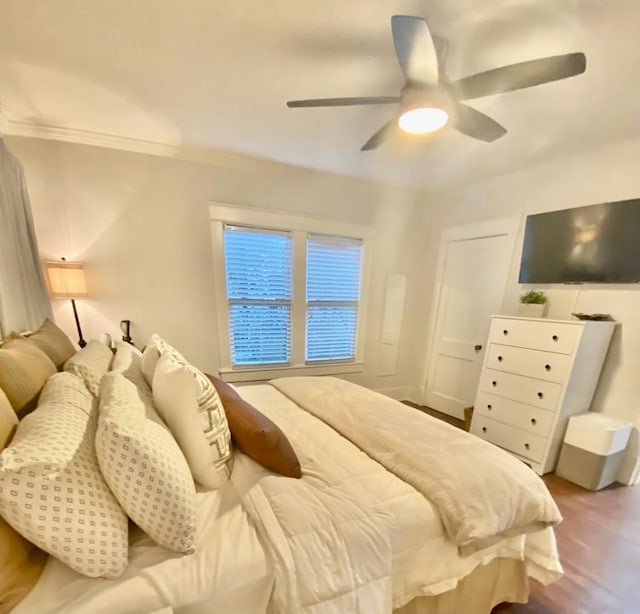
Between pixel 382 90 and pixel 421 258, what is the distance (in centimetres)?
217

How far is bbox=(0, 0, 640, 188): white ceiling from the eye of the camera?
4.07ft

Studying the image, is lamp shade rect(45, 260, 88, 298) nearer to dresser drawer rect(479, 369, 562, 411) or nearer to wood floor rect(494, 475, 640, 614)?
wood floor rect(494, 475, 640, 614)

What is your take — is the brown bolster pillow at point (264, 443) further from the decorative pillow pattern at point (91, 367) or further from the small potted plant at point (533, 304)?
the small potted plant at point (533, 304)

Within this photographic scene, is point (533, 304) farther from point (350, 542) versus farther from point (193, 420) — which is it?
point (193, 420)

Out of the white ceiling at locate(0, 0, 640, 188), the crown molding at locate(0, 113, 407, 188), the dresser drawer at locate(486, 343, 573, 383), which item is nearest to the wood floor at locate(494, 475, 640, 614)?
the dresser drawer at locate(486, 343, 573, 383)

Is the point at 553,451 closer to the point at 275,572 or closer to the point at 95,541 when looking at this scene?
the point at 275,572

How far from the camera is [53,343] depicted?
1.60 m

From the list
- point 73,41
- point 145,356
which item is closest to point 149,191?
point 73,41

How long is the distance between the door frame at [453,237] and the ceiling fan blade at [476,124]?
139 cm

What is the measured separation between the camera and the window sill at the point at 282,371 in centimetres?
289

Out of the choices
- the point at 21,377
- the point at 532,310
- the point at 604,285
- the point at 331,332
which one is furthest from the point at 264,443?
the point at 604,285

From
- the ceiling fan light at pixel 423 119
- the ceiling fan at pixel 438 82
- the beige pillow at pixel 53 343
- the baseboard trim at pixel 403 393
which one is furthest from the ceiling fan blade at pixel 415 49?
the baseboard trim at pixel 403 393

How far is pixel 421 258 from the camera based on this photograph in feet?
11.8

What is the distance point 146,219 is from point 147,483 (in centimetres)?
232
